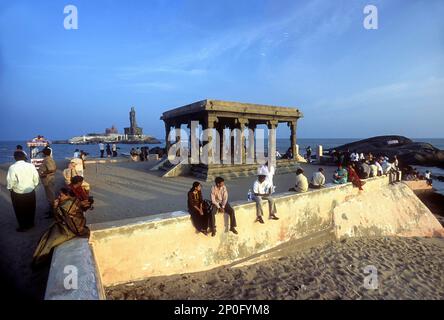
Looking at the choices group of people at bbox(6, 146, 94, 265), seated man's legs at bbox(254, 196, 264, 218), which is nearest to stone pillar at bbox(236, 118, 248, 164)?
seated man's legs at bbox(254, 196, 264, 218)

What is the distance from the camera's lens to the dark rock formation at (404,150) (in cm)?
3553

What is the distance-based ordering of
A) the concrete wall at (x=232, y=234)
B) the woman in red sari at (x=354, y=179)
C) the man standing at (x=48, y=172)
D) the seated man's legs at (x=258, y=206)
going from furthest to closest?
the woman in red sari at (x=354, y=179)
the seated man's legs at (x=258, y=206)
the man standing at (x=48, y=172)
the concrete wall at (x=232, y=234)

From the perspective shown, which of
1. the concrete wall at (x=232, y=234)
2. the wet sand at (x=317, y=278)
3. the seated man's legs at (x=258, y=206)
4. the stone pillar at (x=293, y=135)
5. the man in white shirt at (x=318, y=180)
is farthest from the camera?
the stone pillar at (x=293, y=135)

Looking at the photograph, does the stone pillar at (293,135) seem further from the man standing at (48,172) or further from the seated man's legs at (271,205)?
the man standing at (48,172)

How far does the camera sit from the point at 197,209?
5176 millimetres

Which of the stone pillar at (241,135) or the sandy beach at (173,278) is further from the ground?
the stone pillar at (241,135)

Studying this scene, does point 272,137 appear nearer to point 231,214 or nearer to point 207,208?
point 231,214

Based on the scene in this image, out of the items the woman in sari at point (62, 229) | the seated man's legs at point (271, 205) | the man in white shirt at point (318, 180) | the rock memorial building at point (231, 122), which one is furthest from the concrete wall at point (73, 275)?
the rock memorial building at point (231, 122)

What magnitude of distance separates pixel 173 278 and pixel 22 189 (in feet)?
12.0

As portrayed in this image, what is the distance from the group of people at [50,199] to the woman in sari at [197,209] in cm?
191

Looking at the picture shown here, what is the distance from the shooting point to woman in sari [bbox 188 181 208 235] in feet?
17.1

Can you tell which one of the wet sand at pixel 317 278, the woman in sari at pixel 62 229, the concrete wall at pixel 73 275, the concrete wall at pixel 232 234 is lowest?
the wet sand at pixel 317 278

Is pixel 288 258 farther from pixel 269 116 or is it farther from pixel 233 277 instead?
pixel 269 116

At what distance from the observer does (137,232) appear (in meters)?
4.62
